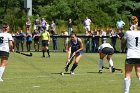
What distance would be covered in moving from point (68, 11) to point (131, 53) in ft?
134

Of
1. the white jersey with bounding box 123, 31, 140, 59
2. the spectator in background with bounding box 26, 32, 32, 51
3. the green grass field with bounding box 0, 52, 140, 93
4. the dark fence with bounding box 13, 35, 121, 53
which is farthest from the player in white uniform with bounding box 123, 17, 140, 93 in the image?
the spectator in background with bounding box 26, 32, 32, 51

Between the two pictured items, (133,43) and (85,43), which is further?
(85,43)

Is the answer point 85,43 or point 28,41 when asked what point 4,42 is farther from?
point 85,43

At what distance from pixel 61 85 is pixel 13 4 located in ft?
147

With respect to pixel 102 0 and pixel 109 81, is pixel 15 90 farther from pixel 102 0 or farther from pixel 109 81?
pixel 102 0

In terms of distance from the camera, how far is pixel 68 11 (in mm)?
55500

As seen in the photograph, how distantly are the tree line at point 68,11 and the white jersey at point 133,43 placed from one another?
115 feet

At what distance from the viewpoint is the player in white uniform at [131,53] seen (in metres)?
14.8

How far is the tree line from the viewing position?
53.9 metres

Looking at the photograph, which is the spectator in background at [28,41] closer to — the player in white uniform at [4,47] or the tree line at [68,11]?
the tree line at [68,11]

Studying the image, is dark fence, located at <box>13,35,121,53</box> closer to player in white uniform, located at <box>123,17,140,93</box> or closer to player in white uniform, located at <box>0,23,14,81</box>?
player in white uniform, located at <box>0,23,14,81</box>

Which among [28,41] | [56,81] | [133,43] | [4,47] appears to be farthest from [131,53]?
[28,41]

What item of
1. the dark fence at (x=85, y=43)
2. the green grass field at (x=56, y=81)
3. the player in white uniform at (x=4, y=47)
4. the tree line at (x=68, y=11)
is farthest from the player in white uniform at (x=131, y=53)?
the tree line at (x=68, y=11)

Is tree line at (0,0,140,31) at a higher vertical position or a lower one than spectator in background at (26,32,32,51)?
higher
